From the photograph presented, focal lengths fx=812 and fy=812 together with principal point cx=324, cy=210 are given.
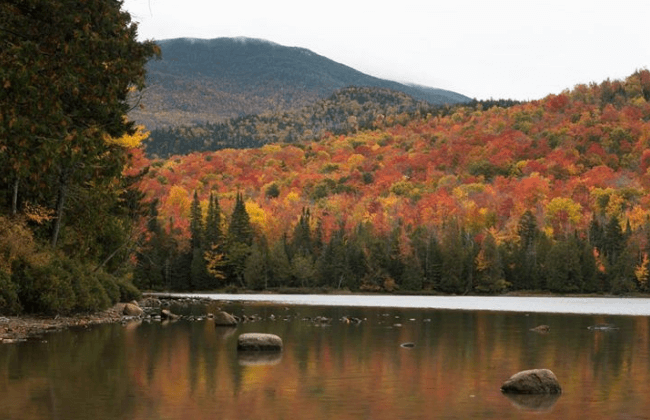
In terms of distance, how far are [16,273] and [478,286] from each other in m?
96.8

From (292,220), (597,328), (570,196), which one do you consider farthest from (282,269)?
(597,328)

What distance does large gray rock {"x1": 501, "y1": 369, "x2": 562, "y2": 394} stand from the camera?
20.8 m

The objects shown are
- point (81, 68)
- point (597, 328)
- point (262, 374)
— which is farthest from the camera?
point (597, 328)

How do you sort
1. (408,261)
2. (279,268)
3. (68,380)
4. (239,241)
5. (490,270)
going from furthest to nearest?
(239,241), (279,268), (408,261), (490,270), (68,380)

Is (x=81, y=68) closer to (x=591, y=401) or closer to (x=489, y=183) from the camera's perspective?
(x=591, y=401)

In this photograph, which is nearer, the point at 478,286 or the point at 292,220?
the point at 478,286

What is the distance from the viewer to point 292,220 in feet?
525

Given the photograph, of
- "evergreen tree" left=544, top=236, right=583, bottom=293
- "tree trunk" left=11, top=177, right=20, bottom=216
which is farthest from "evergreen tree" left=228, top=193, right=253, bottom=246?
"tree trunk" left=11, top=177, right=20, bottom=216

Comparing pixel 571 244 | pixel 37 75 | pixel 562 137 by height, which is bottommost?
pixel 571 244

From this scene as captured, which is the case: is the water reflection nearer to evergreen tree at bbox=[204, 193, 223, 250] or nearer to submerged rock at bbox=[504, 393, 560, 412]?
submerged rock at bbox=[504, 393, 560, 412]

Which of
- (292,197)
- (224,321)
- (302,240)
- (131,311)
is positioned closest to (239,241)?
(302,240)

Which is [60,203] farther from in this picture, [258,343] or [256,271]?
[256,271]

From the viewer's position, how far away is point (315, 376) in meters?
23.7

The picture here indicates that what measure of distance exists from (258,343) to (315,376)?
7.15 metres
